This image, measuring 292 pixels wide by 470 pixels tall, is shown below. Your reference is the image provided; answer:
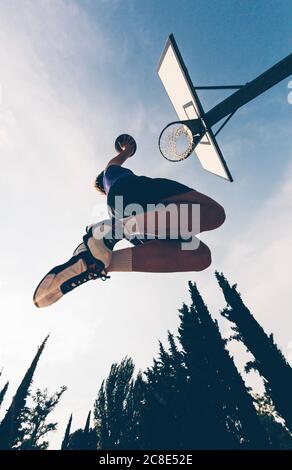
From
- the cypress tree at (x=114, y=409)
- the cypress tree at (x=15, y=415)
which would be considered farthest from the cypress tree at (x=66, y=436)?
the cypress tree at (x=114, y=409)

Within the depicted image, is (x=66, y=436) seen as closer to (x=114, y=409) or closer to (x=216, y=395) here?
(x=114, y=409)

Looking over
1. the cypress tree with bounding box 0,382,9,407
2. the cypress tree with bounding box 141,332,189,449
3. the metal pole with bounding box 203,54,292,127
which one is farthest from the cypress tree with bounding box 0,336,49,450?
the metal pole with bounding box 203,54,292,127

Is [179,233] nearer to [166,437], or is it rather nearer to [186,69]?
[186,69]

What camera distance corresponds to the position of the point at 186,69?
194 inches

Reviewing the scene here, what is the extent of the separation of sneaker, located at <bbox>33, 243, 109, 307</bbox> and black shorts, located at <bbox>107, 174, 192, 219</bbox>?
0.56 meters

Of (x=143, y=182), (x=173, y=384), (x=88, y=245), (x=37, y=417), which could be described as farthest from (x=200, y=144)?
(x=37, y=417)

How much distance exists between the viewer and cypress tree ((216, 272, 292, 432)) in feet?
58.3

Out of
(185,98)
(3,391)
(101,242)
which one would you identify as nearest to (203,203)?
(101,242)

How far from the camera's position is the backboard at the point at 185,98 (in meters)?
4.97

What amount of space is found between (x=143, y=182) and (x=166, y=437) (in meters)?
19.9

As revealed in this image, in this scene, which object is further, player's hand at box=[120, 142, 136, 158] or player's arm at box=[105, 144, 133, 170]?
player's hand at box=[120, 142, 136, 158]

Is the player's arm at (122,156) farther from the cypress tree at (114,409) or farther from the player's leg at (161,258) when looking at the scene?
the cypress tree at (114,409)

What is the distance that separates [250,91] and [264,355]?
18971 mm

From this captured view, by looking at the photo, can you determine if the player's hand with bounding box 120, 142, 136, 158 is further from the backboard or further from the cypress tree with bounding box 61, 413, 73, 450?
the cypress tree with bounding box 61, 413, 73, 450
